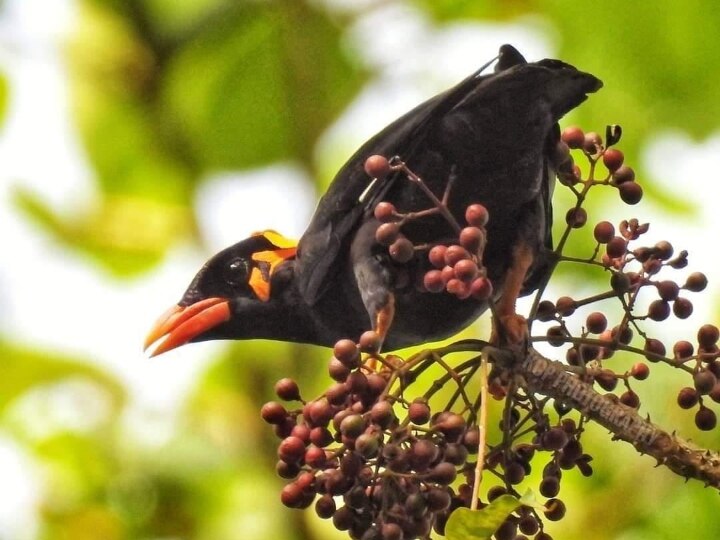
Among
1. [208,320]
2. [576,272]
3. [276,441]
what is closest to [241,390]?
[276,441]

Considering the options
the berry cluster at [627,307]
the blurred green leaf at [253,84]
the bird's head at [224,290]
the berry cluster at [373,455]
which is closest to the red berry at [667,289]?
the berry cluster at [627,307]

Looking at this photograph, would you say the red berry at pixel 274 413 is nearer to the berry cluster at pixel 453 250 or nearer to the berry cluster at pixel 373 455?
the berry cluster at pixel 373 455

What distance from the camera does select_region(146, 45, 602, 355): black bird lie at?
6.62 feet

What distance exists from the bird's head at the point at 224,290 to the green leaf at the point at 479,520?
114 cm

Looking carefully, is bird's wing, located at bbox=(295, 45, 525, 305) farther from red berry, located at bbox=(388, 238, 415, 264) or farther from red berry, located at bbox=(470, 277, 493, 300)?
red berry, located at bbox=(470, 277, 493, 300)

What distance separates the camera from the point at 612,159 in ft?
5.96

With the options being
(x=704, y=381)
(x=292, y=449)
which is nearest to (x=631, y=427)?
(x=704, y=381)

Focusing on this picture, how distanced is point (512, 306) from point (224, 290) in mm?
741

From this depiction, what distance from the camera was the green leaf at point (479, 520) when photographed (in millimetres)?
1278

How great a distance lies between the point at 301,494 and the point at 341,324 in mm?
647

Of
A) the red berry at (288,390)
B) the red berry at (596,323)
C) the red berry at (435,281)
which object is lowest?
the red berry at (288,390)

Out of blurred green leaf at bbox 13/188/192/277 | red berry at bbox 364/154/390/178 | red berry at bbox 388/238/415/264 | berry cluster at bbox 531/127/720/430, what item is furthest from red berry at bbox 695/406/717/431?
blurred green leaf at bbox 13/188/192/277

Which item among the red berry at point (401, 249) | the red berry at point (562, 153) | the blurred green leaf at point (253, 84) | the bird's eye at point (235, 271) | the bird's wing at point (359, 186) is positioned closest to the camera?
the red berry at point (401, 249)

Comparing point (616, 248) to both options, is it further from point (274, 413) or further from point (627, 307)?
point (274, 413)
